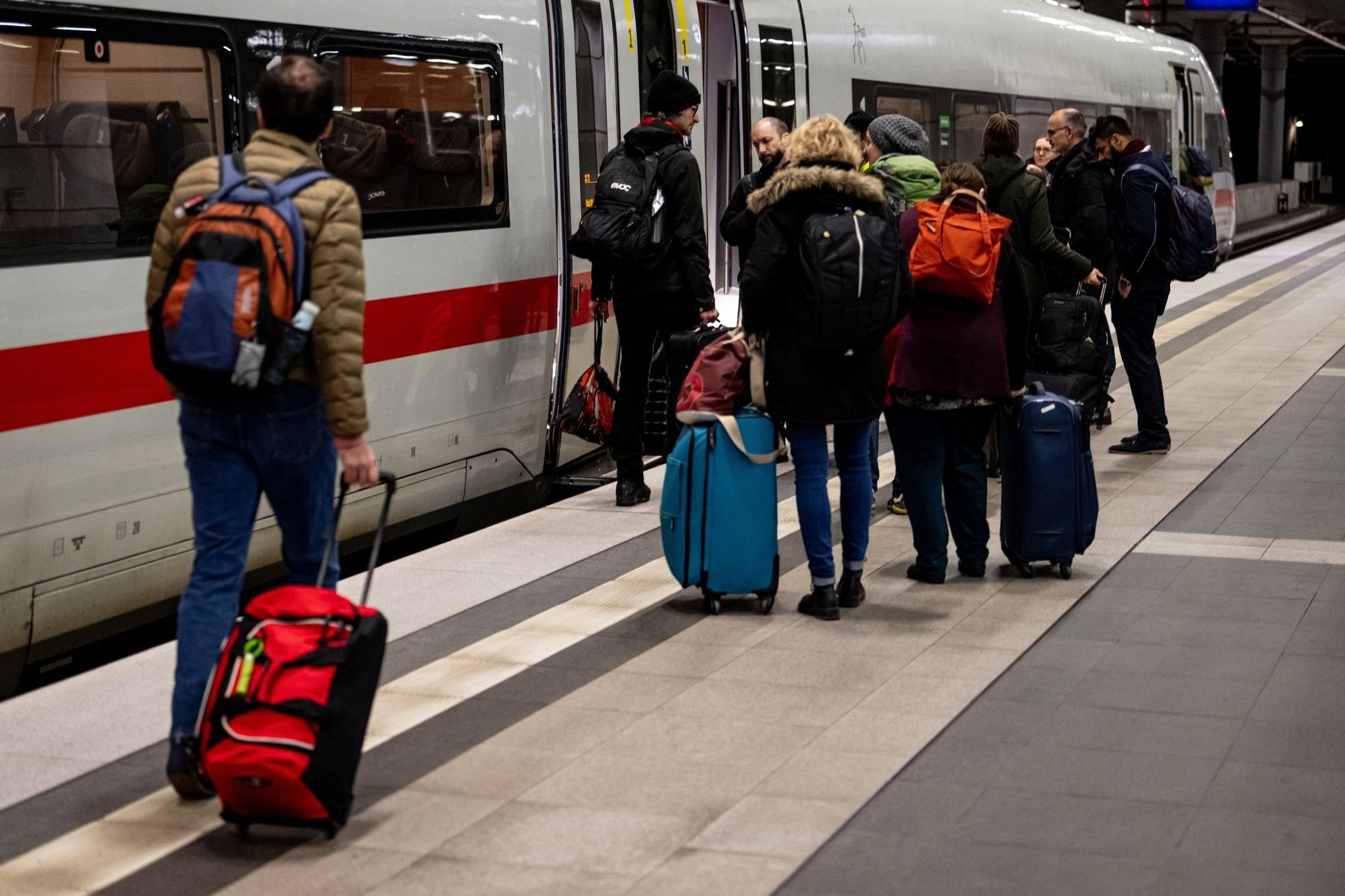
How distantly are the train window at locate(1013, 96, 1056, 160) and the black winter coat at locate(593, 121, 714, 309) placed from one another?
8.76m

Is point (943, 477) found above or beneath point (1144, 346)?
beneath

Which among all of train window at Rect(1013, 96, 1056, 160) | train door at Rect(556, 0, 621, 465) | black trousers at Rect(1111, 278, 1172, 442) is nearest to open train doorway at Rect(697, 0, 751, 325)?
train door at Rect(556, 0, 621, 465)

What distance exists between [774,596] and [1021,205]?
2.78 metres

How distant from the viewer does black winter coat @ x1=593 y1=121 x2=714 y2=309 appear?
7723mm

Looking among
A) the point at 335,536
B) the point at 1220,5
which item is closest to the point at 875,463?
the point at 335,536

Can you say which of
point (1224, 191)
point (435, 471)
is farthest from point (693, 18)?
point (1224, 191)

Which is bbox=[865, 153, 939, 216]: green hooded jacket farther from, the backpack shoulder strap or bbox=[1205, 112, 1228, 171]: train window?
bbox=[1205, 112, 1228, 171]: train window

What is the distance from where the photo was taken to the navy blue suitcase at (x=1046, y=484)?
6543 millimetres

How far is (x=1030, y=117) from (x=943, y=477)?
10738 millimetres

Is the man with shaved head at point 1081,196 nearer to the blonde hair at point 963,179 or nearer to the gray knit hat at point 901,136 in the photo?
the gray knit hat at point 901,136

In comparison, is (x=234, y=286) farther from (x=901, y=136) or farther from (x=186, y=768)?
(x=901, y=136)

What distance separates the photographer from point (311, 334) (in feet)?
13.4

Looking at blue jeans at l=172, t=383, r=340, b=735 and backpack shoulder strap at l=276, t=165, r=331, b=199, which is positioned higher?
backpack shoulder strap at l=276, t=165, r=331, b=199

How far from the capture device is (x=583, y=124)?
8.70 m
